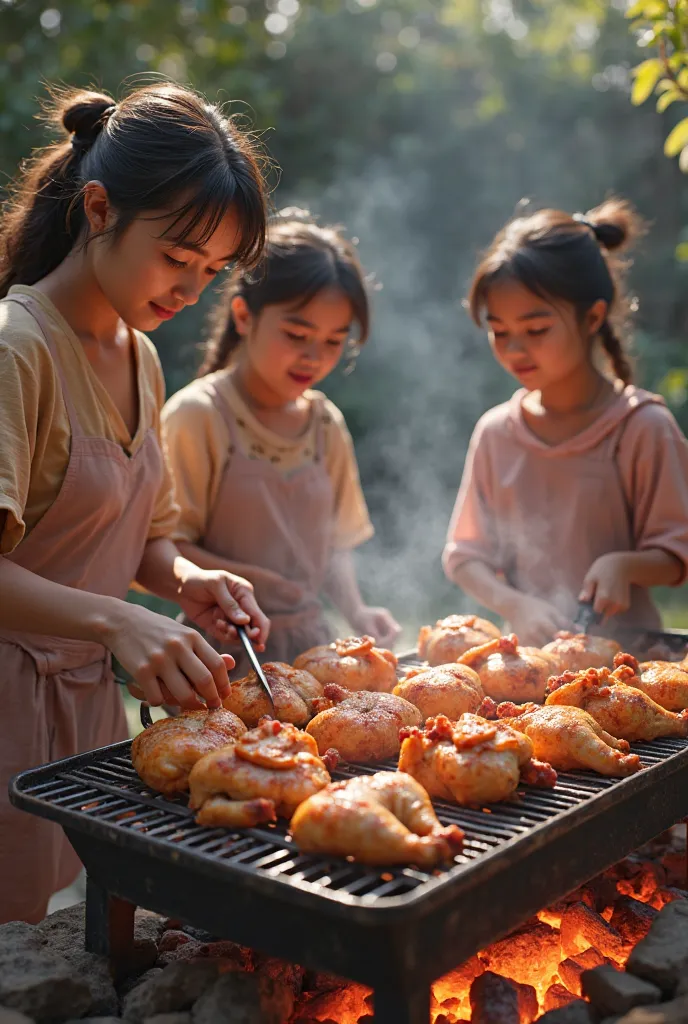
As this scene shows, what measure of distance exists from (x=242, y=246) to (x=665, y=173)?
39.5 feet

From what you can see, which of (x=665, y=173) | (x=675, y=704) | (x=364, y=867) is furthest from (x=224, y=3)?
(x=364, y=867)

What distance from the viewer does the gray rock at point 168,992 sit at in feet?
6.86

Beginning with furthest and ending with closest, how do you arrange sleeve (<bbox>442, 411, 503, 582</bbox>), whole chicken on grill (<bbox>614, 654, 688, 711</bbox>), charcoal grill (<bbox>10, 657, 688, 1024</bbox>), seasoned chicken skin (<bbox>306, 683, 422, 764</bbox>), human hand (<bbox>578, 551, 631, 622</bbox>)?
sleeve (<bbox>442, 411, 503, 582</bbox>), human hand (<bbox>578, 551, 631, 622</bbox>), whole chicken on grill (<bbox>614, 654, 688, 711</bbox>), seasoned chicken skin (<bbox>306, 683, 422, 764</bbox>), charcoal grill (<bbox>10, 657, 688, 1024</bbox>)

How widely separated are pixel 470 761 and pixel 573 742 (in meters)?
0.35

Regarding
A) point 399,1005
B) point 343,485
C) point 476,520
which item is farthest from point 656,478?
point 399,1005

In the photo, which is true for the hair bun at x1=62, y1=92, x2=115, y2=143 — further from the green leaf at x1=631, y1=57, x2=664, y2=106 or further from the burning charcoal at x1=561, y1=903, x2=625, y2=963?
the burning charcoal at x1=561, y1=903, x2=625, y2=963

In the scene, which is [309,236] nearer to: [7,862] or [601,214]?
[601,214]

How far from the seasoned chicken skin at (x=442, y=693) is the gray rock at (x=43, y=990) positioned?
1.14 meters

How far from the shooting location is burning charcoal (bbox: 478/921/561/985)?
2.59 m

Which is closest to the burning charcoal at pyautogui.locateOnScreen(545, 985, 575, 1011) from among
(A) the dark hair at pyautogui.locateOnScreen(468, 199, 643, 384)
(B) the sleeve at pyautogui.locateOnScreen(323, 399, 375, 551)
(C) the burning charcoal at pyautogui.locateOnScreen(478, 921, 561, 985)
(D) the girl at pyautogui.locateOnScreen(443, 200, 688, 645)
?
(C) the burning charcoal at pyautogui.locateOnScreen(478, 921, 561, 985)

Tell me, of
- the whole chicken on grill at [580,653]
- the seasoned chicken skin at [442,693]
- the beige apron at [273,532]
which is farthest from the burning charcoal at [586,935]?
the beige apron at [273,532]

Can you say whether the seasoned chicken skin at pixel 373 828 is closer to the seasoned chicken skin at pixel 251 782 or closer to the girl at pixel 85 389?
the seasoned chicken skin at pixel 251 782

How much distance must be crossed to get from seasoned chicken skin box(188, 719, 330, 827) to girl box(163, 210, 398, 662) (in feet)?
6.13

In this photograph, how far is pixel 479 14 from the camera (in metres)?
16.1
